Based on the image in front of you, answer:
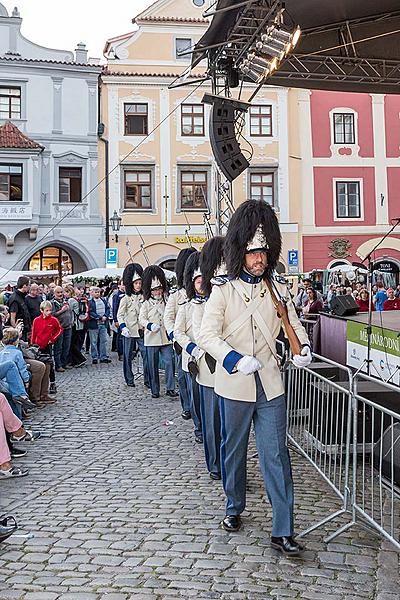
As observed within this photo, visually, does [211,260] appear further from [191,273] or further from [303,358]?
[303,358]

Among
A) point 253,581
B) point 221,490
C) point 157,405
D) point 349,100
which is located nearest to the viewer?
point 253,581

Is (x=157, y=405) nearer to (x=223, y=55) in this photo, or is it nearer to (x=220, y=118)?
(x=220, y=118)

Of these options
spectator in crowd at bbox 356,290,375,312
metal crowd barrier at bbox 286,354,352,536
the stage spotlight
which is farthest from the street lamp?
metal crowd barrier at bbox 286,354,352,536

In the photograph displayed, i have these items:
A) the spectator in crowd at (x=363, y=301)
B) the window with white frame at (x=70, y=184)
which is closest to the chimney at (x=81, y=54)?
the window with white frame at (x=70, y=184)

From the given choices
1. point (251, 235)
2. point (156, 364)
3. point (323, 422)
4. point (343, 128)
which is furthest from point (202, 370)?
point (343, 128)

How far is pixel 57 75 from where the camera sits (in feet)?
86.7

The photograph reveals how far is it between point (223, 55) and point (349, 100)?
20.5 meters

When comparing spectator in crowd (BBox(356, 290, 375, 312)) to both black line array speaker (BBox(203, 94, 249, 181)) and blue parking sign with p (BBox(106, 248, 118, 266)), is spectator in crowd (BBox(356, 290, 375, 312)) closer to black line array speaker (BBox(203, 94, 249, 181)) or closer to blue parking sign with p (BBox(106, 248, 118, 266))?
black line array speaker (BBox(203, 94, 249, 181))

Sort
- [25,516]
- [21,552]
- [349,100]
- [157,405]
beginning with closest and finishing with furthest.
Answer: [21,552], [25,516], [157,405], [349,100]

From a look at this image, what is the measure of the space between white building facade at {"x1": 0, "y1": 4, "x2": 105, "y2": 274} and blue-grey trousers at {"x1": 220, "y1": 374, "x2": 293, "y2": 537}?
2186 centimetres

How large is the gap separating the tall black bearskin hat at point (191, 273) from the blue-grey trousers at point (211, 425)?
53.1 inches

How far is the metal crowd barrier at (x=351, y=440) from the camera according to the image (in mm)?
4609

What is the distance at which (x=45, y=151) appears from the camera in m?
26.4

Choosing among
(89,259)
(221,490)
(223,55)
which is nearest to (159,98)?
(89,259)
